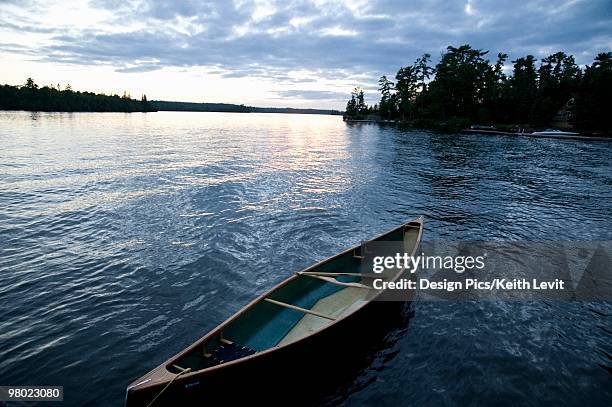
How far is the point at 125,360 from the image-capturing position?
991 cm

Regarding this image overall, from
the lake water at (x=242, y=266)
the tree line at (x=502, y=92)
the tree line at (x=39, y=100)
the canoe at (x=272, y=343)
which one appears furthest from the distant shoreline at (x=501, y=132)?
the tree line at (x=39, y=100)

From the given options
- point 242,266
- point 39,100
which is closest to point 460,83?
point 242,266

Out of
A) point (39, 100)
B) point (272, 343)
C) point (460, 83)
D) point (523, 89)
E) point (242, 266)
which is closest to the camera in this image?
point (272, 343)

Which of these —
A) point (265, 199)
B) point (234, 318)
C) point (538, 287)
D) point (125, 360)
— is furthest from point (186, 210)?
point (538, 287)

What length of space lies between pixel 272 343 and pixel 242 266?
7.19 metres

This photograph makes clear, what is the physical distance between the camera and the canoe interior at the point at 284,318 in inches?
317

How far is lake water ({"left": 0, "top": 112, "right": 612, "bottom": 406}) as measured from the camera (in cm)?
959

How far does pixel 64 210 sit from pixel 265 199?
1348 centimetres

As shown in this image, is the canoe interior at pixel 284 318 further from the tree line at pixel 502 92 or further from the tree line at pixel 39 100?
the tree line at pixel 39 100

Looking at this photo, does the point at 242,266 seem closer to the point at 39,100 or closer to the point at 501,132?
the point at 501,132

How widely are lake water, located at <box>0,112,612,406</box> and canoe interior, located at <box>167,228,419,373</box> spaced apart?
77.6 inches

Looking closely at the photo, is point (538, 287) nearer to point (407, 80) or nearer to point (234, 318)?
point (234, 318)

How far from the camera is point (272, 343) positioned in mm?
9406

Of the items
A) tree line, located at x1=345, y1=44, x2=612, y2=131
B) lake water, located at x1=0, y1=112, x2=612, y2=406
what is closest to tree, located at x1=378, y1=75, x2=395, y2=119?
tree line, located at x1=345, y1=44, x2=612, y2=131
